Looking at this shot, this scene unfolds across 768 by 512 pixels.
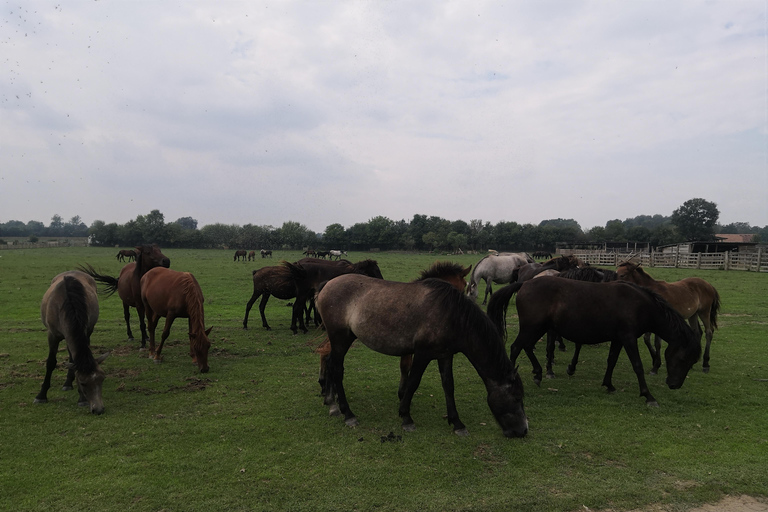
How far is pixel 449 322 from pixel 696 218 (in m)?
93.4

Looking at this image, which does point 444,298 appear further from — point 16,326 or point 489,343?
point 16,326

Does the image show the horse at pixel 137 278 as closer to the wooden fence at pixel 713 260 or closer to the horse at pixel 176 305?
the horse at pixel 176 305

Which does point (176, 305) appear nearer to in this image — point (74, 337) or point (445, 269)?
point (74, 337)

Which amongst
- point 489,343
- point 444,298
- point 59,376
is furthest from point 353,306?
point 59,376

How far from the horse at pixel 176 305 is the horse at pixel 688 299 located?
818 centimetres

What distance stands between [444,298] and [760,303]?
17.1m

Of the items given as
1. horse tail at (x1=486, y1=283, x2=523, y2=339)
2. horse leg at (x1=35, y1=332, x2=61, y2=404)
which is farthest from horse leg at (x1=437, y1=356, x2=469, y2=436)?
horse leg at (x1=35, y1=332, x2=61, y2=404)

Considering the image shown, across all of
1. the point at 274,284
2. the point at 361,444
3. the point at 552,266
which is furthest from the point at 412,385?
the point at 552,266

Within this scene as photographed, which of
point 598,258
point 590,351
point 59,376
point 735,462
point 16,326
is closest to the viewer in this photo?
point 735,462

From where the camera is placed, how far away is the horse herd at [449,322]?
16.1 feet

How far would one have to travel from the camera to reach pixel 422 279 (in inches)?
233

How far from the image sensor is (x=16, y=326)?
10.8m

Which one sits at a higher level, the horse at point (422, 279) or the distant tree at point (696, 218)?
the distant tree at point (696, 218)

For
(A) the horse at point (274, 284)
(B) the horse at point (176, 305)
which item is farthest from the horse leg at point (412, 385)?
(A) the horse at point (274, 284)
